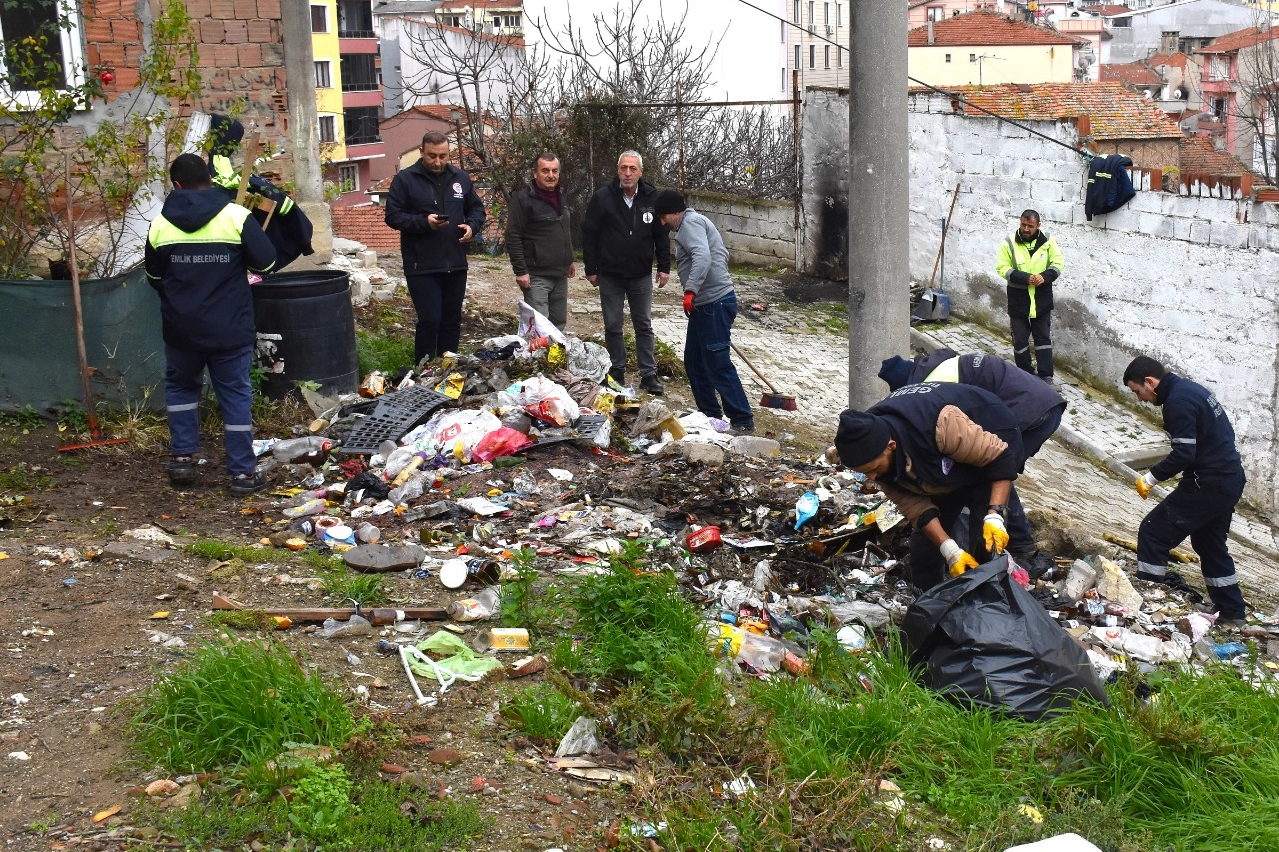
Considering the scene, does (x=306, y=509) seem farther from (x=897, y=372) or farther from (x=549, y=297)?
(x=549, y=297)

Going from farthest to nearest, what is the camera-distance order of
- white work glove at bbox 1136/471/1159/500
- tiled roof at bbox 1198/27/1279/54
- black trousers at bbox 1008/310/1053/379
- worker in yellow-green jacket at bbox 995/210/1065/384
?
tiled roof at bbox 1198/27/1279/54, black trousers at bbox 1008/310/1053/379, worker in yellow-green jacket at bbox 995/210/1065/384, white work glove at bbox 1136/471/1159/500

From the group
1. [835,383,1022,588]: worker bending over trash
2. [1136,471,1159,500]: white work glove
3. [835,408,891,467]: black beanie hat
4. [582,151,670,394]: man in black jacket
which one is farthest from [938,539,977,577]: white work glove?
[582,151,670,394]: man in black jacket

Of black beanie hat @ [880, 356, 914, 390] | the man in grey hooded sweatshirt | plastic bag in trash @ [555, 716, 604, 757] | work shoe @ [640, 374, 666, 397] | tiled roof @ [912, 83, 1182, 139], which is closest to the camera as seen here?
plastic bag in trash @ [555, 716, 604, 757]

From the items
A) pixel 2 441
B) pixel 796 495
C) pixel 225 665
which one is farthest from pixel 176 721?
pixel 2 441

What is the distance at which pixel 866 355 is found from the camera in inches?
279

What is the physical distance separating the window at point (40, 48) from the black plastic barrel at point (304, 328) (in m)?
1.95

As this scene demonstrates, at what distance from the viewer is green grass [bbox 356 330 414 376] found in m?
9.00

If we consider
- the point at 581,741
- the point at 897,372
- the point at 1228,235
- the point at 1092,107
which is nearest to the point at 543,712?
the point at 581,741

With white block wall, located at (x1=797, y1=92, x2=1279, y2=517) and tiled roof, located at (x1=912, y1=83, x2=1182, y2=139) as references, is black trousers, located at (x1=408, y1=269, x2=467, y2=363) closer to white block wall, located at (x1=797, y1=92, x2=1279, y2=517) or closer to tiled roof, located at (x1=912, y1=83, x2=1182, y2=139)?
white block wall, located at (x1=797, y1=92, x2=1279, y2=517)

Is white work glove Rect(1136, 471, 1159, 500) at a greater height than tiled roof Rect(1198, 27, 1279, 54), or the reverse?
tiled roof Rect(1198, 27, 1279, 54)

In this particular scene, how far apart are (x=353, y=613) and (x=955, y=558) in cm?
240

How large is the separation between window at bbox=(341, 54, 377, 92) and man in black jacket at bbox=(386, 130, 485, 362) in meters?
53.3

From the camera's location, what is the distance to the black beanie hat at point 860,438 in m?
→ 4.55

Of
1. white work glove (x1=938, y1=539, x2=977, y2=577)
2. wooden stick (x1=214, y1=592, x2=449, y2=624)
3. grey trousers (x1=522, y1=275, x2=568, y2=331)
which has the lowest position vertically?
wooden stick (x1=214, y1=592, x2=449, y2=624)
